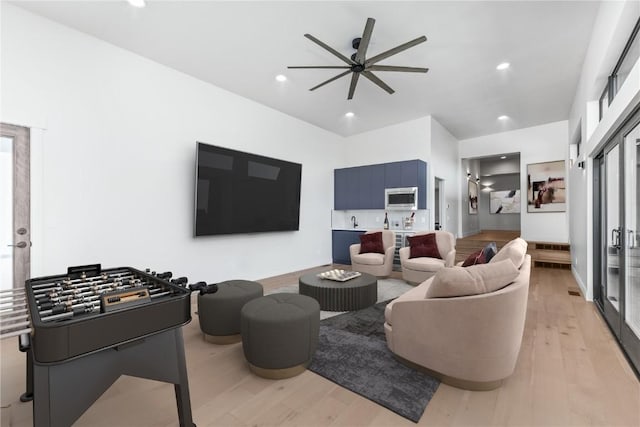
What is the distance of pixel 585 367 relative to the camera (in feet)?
6.95

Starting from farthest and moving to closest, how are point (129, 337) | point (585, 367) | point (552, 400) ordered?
point (585, 367), point (552, 400), point (129, 337)

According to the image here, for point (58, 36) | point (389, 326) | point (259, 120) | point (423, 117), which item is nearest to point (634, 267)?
point (389, 326)

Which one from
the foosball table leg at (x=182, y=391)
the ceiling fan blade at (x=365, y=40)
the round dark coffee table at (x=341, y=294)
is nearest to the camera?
the foosball table leg at (x=182, y=391)

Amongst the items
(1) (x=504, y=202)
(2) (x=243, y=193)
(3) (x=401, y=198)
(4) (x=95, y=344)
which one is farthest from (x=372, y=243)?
(1) (x=504, y=202)

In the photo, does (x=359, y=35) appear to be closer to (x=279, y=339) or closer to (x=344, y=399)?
(x=279, y=339)

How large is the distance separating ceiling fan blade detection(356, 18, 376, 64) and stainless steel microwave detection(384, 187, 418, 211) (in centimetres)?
317

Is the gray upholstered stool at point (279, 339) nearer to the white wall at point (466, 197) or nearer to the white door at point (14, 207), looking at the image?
the white door at point (14, 207)

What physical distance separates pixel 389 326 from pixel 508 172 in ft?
33.5

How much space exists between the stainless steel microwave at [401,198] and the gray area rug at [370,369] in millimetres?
3254

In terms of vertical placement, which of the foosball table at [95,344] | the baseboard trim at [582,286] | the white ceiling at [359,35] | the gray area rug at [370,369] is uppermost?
the white ceiling at [359,35]

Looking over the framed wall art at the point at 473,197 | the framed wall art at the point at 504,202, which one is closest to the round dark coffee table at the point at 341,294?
the framed wall art at the point at 473,197

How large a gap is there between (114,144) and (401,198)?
4795mm

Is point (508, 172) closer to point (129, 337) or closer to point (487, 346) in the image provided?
point (487, 346)

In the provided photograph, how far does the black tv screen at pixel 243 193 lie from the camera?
13.2ft
